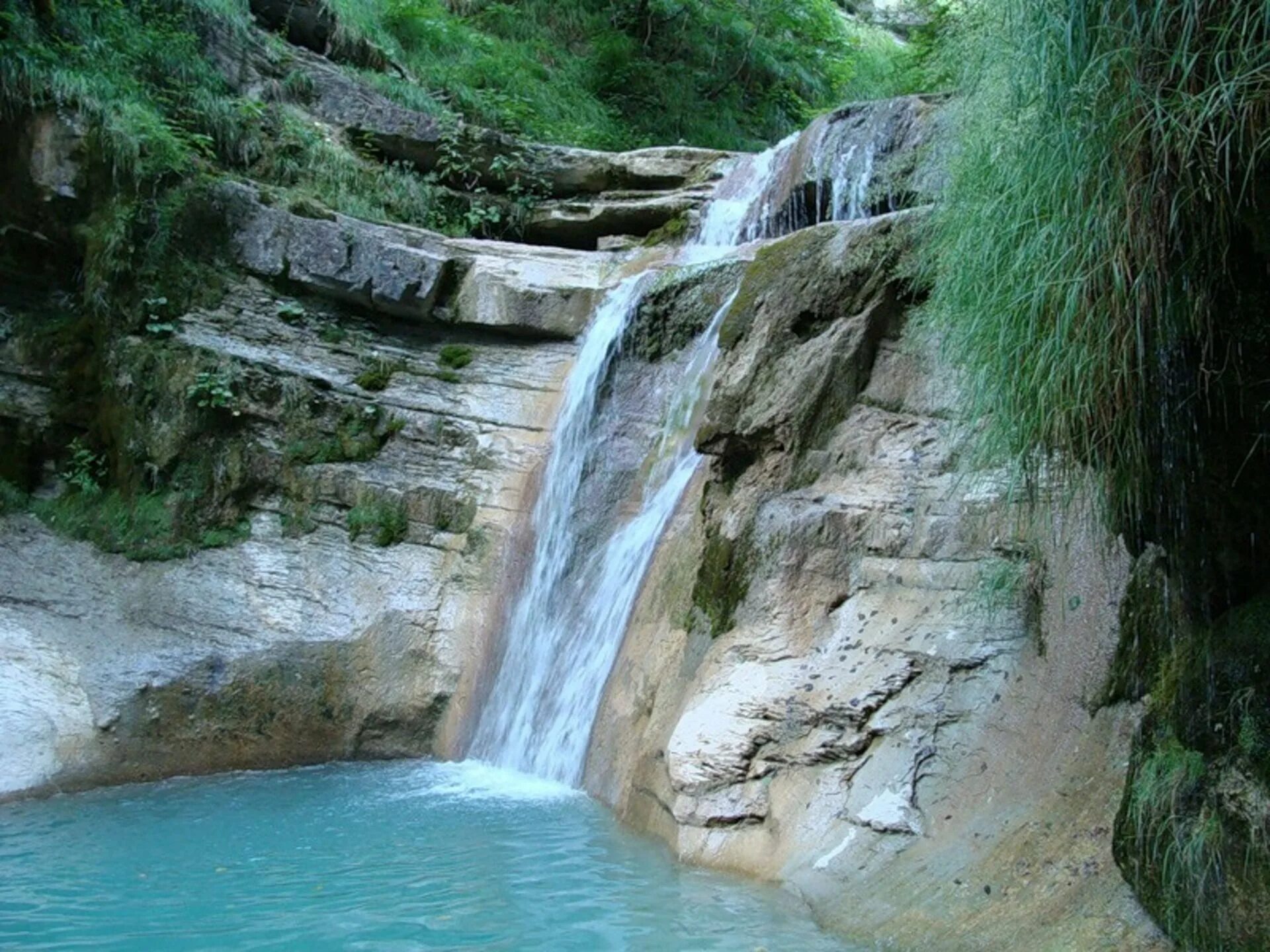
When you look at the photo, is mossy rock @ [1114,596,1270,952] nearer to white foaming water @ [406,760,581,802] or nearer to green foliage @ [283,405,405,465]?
A: white foaming water @ [406,760,581,802]

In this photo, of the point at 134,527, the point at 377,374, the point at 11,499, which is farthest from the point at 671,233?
the point at 11,499

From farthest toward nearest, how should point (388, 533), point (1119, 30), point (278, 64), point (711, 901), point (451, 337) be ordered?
point (278, 64)
point (451, 337)
point (388, 533)
point (711, 901)
point (1119, 30)

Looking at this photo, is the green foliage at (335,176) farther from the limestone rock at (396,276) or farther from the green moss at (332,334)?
the green moss at (332,334)

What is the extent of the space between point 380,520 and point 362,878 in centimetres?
410

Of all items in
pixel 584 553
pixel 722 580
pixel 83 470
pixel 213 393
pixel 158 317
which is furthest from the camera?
pixel 158 317

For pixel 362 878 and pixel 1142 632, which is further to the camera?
pixel 362 878

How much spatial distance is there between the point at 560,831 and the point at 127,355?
5648 millimetres

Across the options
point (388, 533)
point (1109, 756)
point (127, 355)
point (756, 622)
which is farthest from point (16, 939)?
point (127, 355)

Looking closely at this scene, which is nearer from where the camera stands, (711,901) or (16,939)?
(16,939)

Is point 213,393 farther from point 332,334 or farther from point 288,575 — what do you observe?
point 288,575

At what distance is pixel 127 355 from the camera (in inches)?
368

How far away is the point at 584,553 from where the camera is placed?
8289 mm

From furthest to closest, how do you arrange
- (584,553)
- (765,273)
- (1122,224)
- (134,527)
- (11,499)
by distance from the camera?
(11,499), (134,527), (584,553), (765,273), (1122,224)

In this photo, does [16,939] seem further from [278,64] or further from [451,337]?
[278,64]
